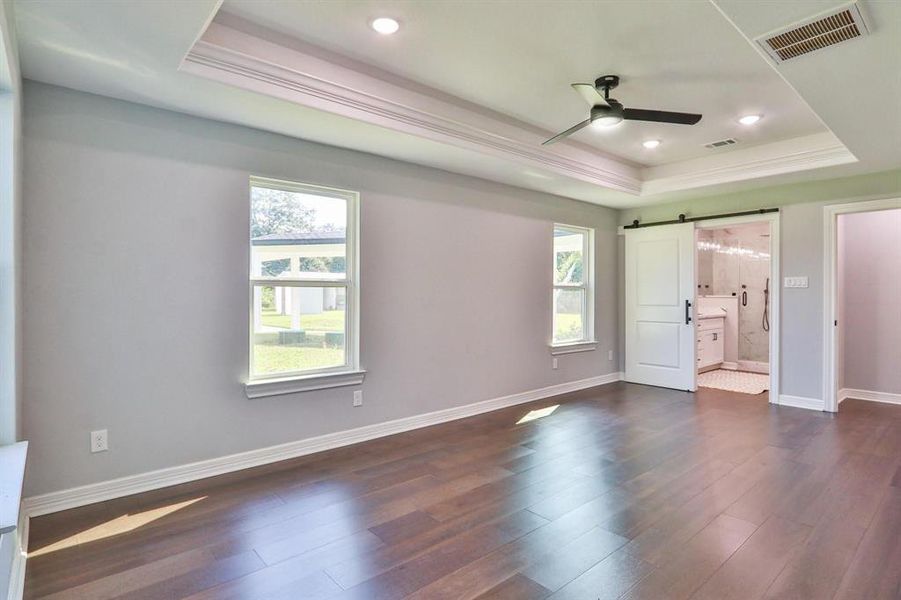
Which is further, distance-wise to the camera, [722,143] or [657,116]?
[722,143]

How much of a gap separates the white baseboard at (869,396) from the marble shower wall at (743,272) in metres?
1.96

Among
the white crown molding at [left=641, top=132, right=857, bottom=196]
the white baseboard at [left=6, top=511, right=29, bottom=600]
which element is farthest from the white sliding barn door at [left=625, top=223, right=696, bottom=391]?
the white baseboard at [left=6, top=511, right=29, bottom=600]

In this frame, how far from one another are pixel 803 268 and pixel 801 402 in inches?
55.5

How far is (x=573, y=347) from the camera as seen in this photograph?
5.79 metres

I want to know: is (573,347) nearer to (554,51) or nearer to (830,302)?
(830,302)

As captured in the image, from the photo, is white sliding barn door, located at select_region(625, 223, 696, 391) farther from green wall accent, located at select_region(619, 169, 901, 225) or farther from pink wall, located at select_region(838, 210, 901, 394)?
pink wall, located at select_region(838, 210, 901, 394)

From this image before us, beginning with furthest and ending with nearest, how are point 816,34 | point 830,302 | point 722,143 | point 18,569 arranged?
point 830,302 < point 722,143 < point 816,34 < point 18,569

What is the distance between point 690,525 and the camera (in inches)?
98.2

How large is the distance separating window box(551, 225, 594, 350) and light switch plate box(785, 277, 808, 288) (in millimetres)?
2076

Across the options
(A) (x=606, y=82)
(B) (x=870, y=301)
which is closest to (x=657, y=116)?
(A) (x=606, y=82)

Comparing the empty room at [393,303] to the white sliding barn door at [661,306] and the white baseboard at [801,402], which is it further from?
the white sliding barn door at [661,306]

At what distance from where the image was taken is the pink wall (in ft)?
17.4

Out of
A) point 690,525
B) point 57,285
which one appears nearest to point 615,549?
point 690,525

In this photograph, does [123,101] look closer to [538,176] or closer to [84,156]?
[84,156]
